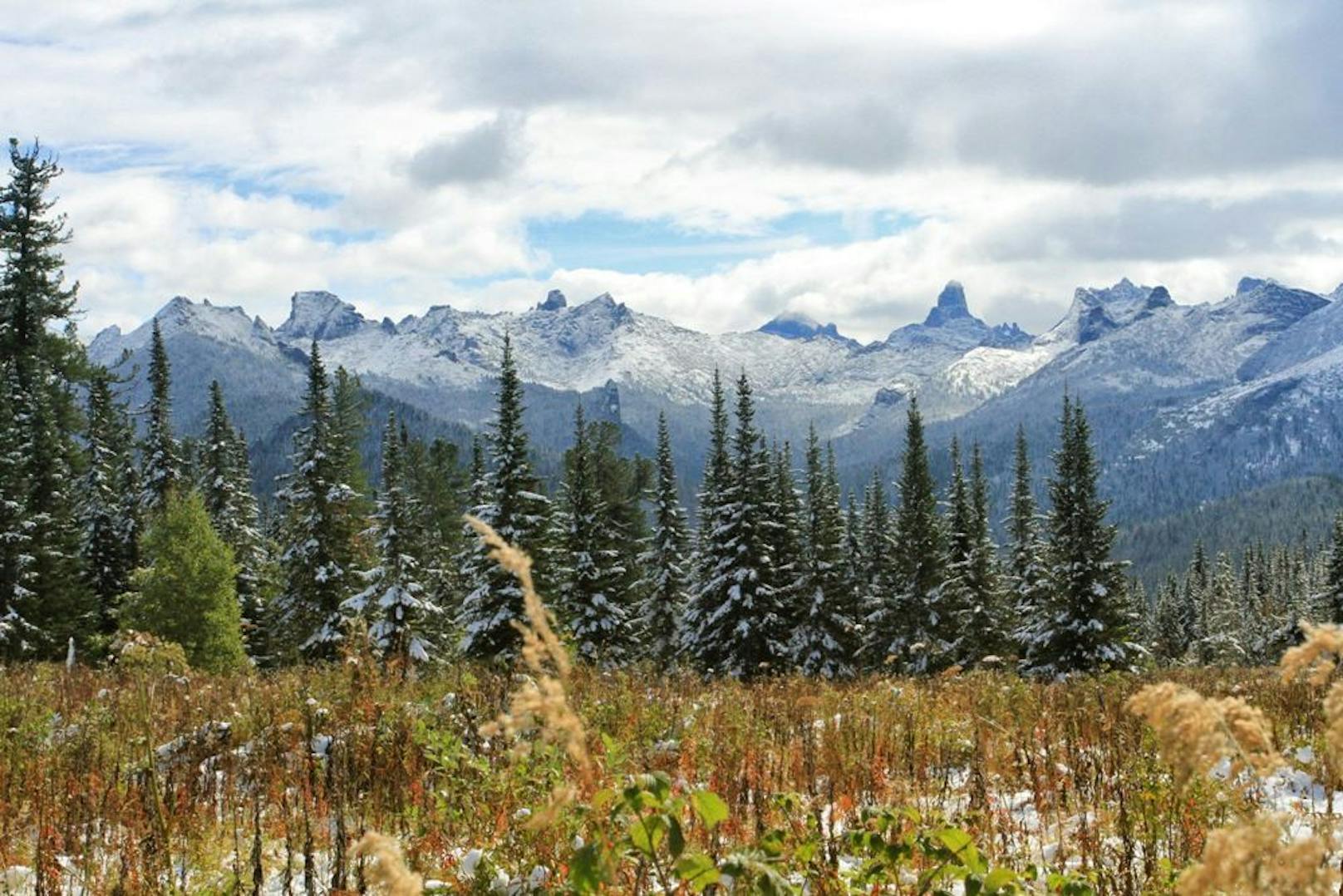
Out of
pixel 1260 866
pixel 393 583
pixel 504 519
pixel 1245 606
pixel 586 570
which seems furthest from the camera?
pixel 1245 606

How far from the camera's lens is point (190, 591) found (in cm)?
2733

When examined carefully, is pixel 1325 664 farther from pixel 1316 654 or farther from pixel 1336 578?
pixel 1336 578

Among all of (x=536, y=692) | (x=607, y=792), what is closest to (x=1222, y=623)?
(x=607, y=792)

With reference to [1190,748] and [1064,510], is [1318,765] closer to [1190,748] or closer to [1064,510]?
[1190,748]

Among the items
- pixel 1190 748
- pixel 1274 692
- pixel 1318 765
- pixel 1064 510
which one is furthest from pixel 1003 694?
pixel 1064 510

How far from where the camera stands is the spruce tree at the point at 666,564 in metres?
46.8

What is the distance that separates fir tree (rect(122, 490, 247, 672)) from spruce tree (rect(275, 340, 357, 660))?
24.9 ft

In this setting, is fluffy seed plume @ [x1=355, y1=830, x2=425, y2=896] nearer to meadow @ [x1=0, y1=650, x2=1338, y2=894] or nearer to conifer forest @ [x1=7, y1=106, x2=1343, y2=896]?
conifer forest @ [x1=7, y1=106, x2=1343, y2=896]

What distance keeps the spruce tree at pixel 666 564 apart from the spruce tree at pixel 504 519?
38.7 ft

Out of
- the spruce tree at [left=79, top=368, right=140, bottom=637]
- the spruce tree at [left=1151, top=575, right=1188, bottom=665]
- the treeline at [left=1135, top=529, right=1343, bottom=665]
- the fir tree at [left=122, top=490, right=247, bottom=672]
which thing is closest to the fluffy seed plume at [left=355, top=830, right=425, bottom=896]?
the fir tree at [left=122, top=490, right=247, bottom=672]

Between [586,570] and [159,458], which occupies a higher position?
[159,458]

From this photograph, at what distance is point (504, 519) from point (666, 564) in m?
15.3

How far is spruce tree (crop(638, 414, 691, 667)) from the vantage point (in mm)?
46844

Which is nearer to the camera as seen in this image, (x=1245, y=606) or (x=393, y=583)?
(x=393, y=583)
